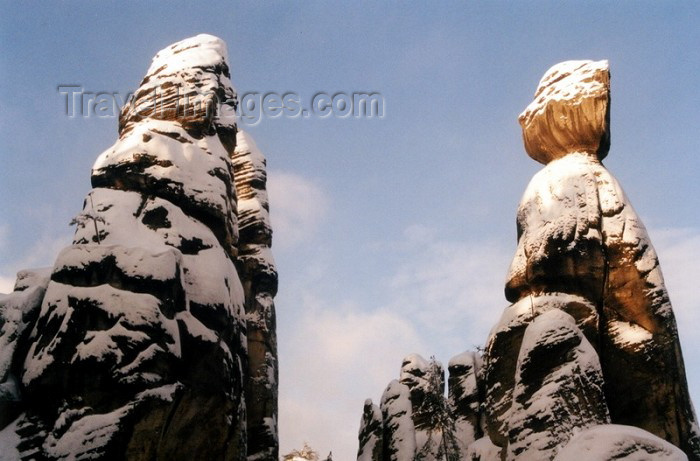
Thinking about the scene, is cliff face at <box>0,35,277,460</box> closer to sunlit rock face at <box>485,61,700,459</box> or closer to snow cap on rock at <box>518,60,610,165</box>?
sunlit rock face at <box>485,61,700,459</box>

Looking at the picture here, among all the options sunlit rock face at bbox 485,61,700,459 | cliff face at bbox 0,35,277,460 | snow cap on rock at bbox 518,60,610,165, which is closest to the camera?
cliff face at bbox 0,35,277,460

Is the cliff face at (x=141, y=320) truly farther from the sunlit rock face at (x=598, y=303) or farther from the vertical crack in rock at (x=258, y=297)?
the vertical crack in rock at (x=258, y=297)

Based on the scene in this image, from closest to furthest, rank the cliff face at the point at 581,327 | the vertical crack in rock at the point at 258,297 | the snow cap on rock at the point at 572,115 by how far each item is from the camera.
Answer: the cliff face at the point at 581,327
the snow cap on rock at the point at 572,115
the vertical crack in rock at the point at 258,297

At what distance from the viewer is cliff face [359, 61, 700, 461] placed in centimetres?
1216

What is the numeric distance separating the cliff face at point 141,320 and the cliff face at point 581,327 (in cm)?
465

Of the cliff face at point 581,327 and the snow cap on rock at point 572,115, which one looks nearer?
the cliff face at point 581,327

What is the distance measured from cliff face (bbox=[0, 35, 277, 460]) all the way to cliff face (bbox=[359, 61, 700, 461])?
15.3 ft

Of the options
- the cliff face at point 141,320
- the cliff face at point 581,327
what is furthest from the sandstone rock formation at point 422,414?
the cliff face at point 141,320

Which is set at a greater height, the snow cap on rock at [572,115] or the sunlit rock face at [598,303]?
the snow cap on rock at [572,115]

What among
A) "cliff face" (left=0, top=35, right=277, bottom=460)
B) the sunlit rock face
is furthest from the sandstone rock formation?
"cliff face" (left=0, top=35, right=277, bottom=460)

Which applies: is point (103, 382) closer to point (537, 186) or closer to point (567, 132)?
point (537, 186)

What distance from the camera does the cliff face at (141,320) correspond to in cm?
1089

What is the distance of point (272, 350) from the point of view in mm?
21078

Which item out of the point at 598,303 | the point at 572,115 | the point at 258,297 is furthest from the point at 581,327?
the point at 258,297
